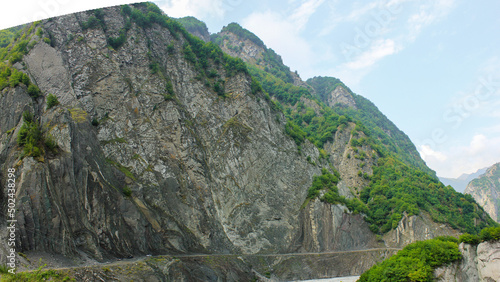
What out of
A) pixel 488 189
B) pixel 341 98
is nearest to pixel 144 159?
pixel 341 98

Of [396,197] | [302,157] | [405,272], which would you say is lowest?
[405,272]

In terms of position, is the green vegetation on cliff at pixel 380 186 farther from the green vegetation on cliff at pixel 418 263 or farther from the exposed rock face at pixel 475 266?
the exposed rock face at pixel 475 266

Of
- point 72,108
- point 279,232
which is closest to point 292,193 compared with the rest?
point 279,232

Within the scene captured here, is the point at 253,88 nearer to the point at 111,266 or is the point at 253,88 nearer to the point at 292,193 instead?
the point at 292,193

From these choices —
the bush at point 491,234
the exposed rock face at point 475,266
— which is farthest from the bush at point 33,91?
the bush at point 491,234

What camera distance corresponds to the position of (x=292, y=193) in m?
55.8

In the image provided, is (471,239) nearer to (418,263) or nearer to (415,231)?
(418,263)

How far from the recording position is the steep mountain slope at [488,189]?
160 metres

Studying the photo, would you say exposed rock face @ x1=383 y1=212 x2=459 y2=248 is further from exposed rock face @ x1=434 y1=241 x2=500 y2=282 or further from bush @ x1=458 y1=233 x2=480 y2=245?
exposed rock face @ x1=434 y1=241 x2=500 y2=282

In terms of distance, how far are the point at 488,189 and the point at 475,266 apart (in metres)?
168

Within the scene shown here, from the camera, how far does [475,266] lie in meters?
31.0

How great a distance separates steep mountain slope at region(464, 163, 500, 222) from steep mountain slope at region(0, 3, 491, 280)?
4616 inches

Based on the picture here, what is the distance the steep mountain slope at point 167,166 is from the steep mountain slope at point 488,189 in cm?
11726

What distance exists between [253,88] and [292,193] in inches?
863
